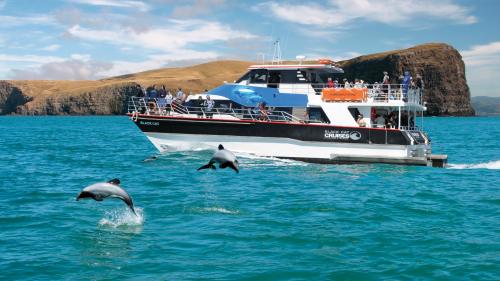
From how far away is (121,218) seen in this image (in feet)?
47.4

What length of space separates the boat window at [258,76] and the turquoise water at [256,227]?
687 centimetres

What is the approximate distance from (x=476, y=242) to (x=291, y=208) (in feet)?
17.5

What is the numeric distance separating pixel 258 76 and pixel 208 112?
3.53m

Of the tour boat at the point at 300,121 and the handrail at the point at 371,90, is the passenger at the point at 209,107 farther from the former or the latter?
the handrail at the point at 371,90

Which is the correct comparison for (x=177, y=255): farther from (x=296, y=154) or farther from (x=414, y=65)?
(x=414, y=65)

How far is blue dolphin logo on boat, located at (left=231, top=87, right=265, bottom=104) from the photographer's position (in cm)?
Answer: 2853

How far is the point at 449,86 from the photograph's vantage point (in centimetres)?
16025

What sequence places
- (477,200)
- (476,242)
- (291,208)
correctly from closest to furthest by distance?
(476,242) → (291,208) → (477,200)

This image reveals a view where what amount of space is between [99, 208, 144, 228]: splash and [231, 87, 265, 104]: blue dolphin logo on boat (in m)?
13.9

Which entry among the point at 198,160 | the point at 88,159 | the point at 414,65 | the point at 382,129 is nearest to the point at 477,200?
the point at 382,129

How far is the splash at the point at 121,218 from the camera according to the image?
45.5 feet

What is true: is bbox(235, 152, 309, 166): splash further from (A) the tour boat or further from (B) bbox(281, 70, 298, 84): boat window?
(B) bbox(281, 70, 298, 84): boat window

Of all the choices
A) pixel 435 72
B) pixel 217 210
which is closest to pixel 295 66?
pixel 217 210

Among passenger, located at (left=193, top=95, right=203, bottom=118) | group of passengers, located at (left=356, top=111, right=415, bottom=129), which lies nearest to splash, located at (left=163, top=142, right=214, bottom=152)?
passenger, located at (left=193, top=95, right=203, bottom=118)
